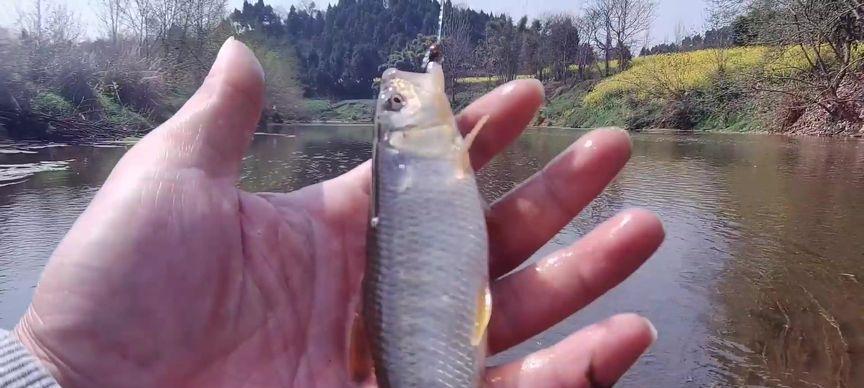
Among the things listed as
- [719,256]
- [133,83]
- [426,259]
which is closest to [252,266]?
[426,259]

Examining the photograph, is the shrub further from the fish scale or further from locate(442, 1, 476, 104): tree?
the fish scale

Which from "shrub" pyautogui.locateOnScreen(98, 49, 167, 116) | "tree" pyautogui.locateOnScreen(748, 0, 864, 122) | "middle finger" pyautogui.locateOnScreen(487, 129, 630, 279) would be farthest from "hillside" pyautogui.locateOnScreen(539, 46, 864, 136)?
"middle finger" pyautogui.locateOnScreen(487, 129, 630, 279)

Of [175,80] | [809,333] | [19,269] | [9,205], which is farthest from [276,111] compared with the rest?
[809,333]

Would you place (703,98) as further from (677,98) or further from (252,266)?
(252,266)

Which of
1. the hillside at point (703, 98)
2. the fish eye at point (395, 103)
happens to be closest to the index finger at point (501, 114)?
the fish eye at point (395, 103)

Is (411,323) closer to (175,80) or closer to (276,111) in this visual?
(175,80)
